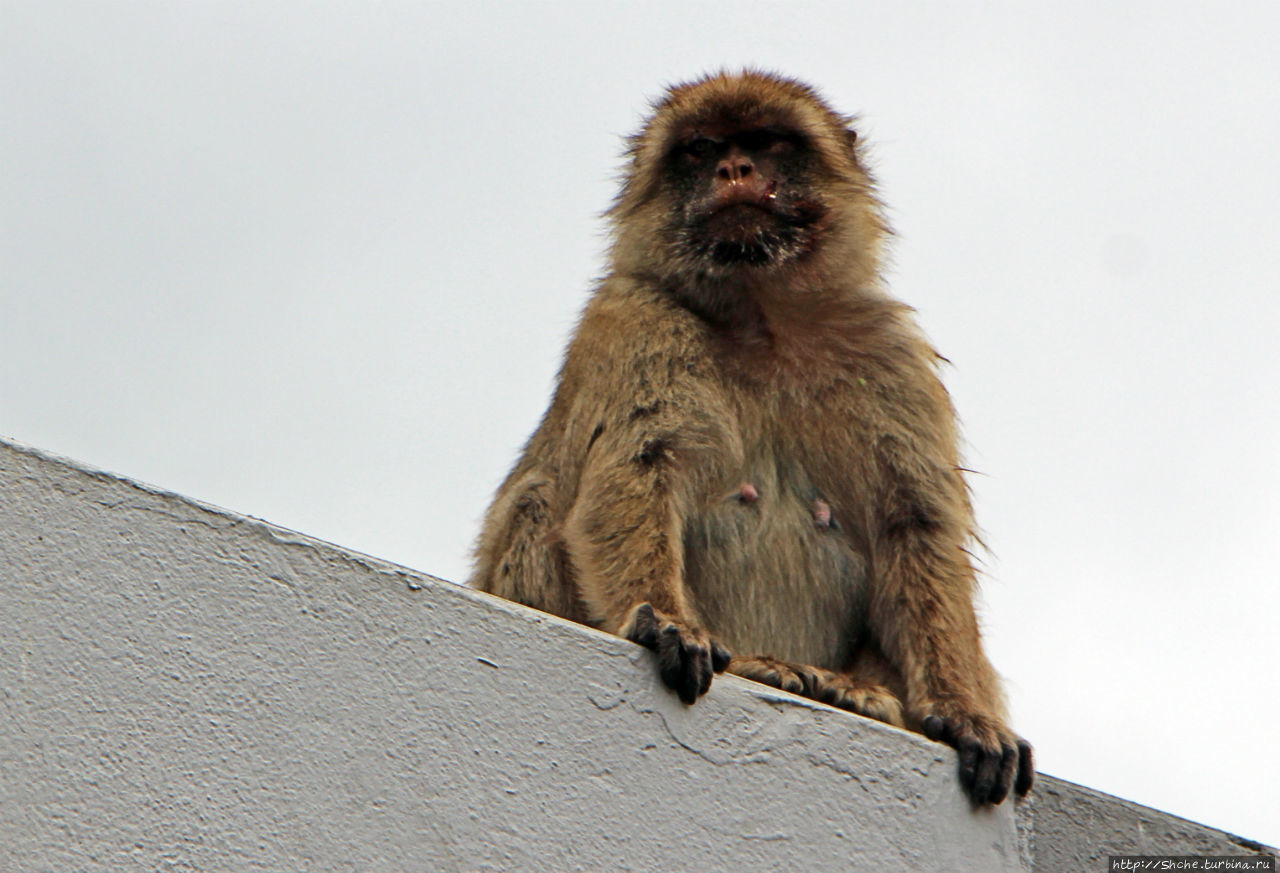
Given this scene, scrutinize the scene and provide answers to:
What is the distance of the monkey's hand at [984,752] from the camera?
12.9 feet

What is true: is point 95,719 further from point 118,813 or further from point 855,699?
point 855,699

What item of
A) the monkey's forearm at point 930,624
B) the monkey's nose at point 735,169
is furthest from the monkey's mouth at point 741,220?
the monkey's forearm at point 930,624

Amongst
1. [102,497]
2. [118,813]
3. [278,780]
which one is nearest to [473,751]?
[278,780]

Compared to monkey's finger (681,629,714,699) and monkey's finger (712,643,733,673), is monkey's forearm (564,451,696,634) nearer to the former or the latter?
monkey's finger (712,643,733,673)

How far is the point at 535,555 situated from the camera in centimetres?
487

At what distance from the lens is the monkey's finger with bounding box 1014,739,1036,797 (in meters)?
4.14

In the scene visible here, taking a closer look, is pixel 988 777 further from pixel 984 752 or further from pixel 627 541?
pixel 627 541

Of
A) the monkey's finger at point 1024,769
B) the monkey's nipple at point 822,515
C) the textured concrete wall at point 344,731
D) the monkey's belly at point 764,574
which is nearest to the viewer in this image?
the textured concrete wall at point 344,731

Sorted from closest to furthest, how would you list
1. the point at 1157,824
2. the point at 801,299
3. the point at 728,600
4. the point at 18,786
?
the point at 18,786
the point at 1157,824
the point at 728,600
the point at 801,299

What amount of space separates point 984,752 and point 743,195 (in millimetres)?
2110

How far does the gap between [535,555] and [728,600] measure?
61cm

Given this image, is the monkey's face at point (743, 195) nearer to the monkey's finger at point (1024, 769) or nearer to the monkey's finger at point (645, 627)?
the monkey's finger at point (645, 627)

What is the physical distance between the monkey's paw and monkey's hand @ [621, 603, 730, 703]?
0.45 m

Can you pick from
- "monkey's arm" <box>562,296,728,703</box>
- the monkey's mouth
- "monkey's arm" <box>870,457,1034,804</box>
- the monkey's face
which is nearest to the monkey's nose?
the monkey's face
